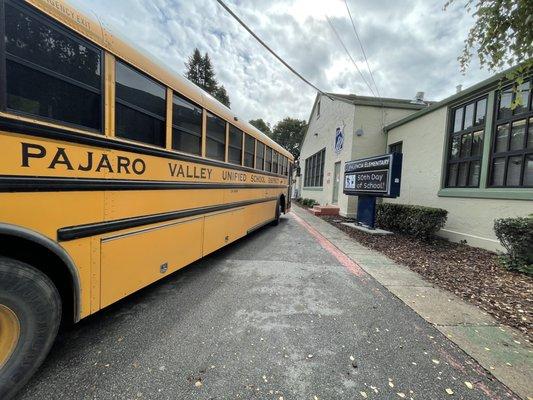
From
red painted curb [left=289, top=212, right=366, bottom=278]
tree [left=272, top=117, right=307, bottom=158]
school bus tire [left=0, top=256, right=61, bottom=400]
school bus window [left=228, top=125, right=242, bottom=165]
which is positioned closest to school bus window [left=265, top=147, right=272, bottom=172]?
school bus window [left=228, top=125, right=242, bottom=165]

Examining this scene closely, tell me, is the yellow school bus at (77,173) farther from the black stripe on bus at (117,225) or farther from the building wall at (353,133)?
the building wall at (353,133)

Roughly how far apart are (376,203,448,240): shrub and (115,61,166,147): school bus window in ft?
22.6

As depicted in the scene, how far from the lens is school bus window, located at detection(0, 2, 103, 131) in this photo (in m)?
1.66

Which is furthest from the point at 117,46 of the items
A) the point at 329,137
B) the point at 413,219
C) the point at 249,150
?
the point at 329,137

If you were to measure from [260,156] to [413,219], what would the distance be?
473 centimetres

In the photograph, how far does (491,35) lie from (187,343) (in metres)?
4.66

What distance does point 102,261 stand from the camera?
2.29 metres

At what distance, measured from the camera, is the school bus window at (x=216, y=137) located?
404 centimetres

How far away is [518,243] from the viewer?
190 inches

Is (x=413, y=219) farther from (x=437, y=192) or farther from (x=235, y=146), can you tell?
(x=235, y=146)

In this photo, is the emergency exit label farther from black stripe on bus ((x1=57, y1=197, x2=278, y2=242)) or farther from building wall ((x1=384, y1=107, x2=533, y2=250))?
black stripe on bus ((x1=57, y1=197, x2=278, y2=242))

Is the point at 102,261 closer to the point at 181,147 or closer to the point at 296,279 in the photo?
the point at 181,147

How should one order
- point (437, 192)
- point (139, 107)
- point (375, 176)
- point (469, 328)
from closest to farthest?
point (139, 107) → point (469, 328) → point (437, 192) → point (375, 176)

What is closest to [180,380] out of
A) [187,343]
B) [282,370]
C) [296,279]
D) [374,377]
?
[187,343]
